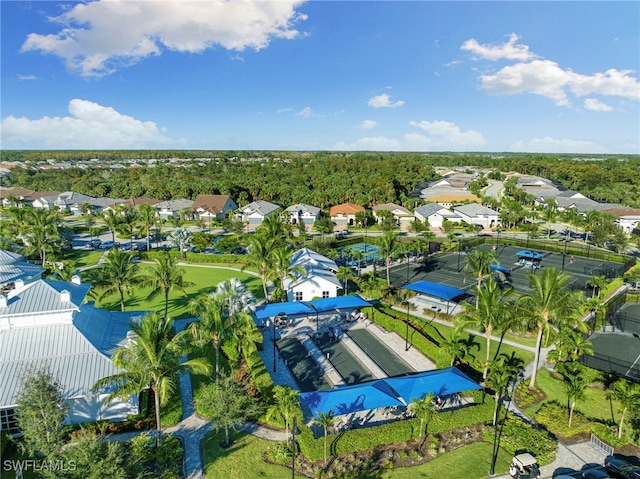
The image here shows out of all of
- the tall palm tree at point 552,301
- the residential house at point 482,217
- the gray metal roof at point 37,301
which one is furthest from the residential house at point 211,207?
the tall palm tree at point 552,301

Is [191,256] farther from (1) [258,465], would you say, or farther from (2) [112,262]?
(1) [258,465]

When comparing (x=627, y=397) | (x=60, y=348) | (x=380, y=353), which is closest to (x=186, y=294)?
(x=60, y=348)

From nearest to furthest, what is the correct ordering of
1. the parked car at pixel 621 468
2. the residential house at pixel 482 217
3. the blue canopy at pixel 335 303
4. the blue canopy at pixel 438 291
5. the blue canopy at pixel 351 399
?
1. the parked car at pixel 621 468
2. the blue canopy at pixel 351 399
3. the blue canopy at pixel 335 303
4. the blue canopy at pixel 438 291
5. the residential house at pixel 482 217

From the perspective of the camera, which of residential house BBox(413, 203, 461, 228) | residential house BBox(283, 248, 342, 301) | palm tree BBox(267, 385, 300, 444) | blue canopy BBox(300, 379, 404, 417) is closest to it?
palm tree BBox(267, 385, 300, 444)

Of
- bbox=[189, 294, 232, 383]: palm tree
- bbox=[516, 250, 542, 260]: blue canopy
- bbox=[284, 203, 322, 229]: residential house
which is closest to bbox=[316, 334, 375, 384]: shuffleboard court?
bbox=[189, 294, 232, 383]: palm tree

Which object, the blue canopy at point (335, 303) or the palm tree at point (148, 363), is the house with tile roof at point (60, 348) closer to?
the palm tree at point (148, 363)

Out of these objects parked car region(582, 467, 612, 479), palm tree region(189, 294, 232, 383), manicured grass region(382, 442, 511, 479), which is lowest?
manicured grass region(382, 442, 511, 479)

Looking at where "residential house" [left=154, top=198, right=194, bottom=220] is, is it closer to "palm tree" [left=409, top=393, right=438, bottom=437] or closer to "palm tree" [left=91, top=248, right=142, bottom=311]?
→ "palm tree" [left=91, top=248, right=142, bottom=311]
